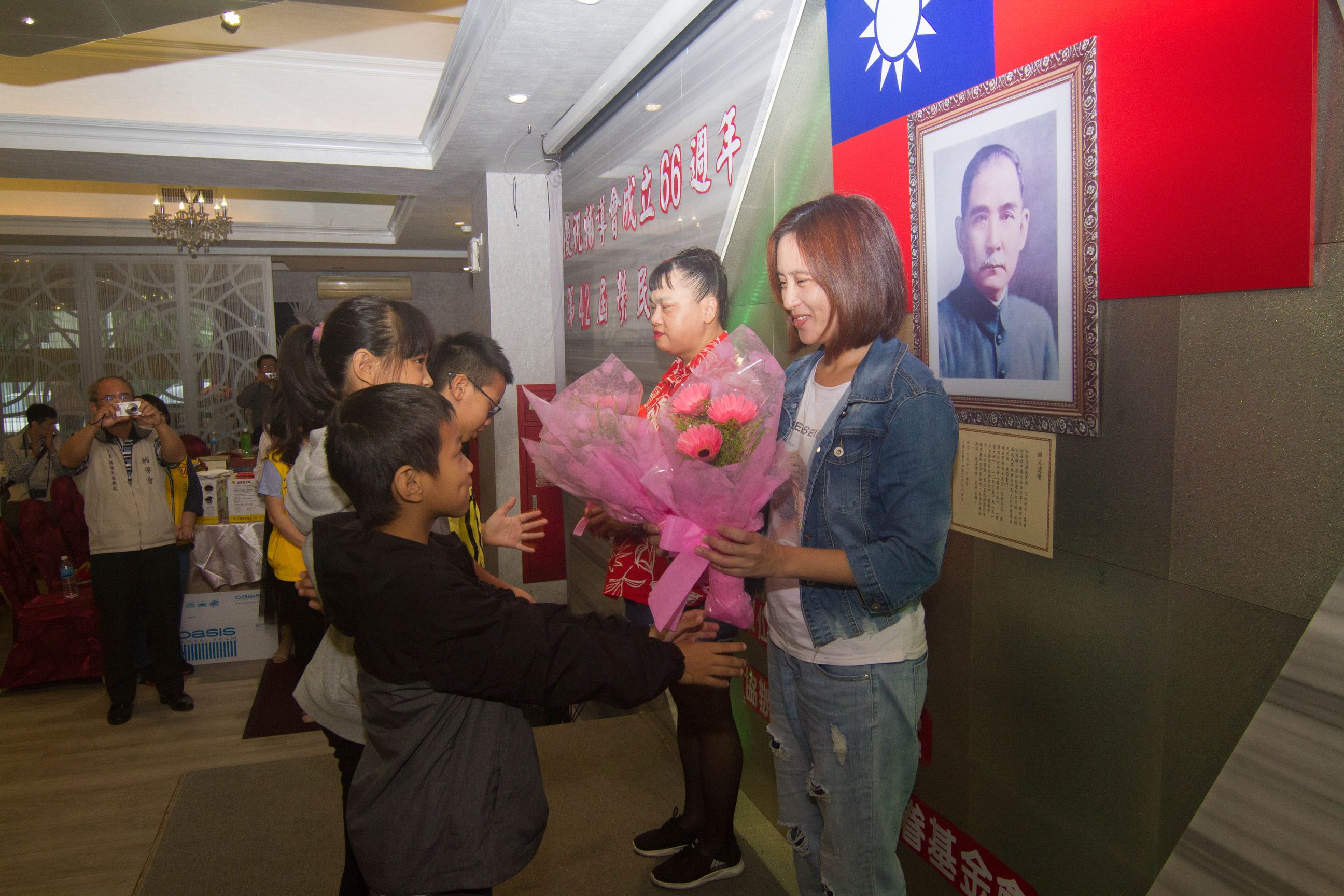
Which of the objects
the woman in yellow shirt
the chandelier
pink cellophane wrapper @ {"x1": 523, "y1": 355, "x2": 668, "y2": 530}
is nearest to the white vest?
the woman in yellow shirt

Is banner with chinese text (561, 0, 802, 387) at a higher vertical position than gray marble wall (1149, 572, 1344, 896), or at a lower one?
higher

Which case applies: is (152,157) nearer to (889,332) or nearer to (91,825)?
(91,825)

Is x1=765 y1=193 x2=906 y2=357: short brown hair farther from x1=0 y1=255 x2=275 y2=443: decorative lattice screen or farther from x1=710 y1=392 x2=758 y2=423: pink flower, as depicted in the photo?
x1=0 y1=255 x2=275 y2=443: decorative lattice screen

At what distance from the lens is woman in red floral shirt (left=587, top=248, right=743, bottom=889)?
75.6 inches

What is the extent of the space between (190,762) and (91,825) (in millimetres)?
454

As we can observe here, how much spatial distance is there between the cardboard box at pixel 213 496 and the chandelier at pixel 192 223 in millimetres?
2752

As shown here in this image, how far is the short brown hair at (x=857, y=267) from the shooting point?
127 centimetres

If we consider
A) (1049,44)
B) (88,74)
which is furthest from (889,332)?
(88,74)

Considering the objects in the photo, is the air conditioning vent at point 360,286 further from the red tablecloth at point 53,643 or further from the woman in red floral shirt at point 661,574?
the woman in red floral shirt at point 661,574

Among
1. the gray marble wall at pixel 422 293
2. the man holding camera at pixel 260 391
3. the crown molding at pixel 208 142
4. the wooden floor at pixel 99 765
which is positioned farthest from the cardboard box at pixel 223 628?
the gray marble wall at pixel 422 293

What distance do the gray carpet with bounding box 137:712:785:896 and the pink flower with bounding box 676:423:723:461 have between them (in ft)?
4.67

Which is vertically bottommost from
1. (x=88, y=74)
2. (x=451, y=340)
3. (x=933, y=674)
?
(x=933, y=674)

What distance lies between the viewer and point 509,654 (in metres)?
1.17

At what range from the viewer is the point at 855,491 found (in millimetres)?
1256
